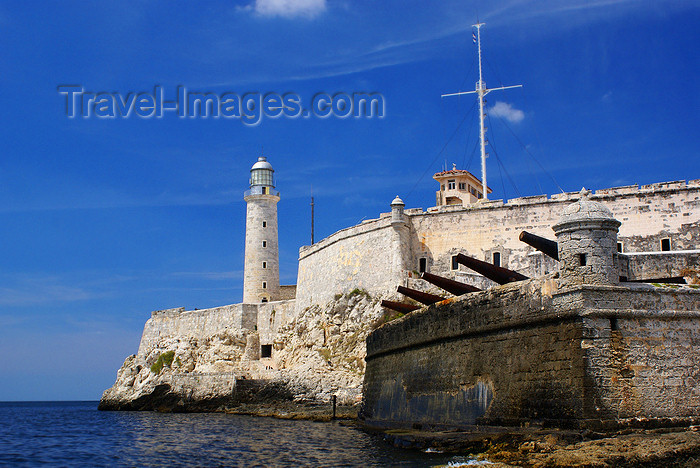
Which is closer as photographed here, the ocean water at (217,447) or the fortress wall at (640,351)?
the fortress wall at (640,351)

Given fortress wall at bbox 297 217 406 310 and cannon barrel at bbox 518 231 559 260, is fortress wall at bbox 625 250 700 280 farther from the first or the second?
fortress wall at bbox 297 217 406 310

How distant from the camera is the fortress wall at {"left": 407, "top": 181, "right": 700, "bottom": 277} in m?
24.0

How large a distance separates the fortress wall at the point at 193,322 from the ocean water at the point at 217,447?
1112 cm

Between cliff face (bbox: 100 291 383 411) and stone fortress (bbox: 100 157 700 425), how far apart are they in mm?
78

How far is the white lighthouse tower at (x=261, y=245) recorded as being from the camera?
3794cm

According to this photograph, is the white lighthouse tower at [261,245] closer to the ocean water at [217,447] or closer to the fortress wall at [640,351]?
the ocean water at [217,447]

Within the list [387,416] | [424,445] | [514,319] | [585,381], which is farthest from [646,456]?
[387,416]

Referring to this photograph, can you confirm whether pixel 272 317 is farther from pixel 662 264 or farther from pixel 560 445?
pixel 560 445

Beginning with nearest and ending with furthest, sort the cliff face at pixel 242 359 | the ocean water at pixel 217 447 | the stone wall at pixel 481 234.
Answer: the ocean water at pixel 217 447 < the stone wall at pixel 481 234 < the cliff face at pixel 242 359

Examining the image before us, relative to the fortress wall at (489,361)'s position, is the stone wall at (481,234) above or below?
above

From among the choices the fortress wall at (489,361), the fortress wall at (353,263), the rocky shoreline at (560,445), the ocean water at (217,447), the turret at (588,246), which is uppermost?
the fortress wall at (353,263)

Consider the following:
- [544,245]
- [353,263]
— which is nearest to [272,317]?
[353,263]

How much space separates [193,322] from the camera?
39.3 m

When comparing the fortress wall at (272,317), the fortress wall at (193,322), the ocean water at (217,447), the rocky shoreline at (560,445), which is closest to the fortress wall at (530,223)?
the fortress wall at (272,317)
